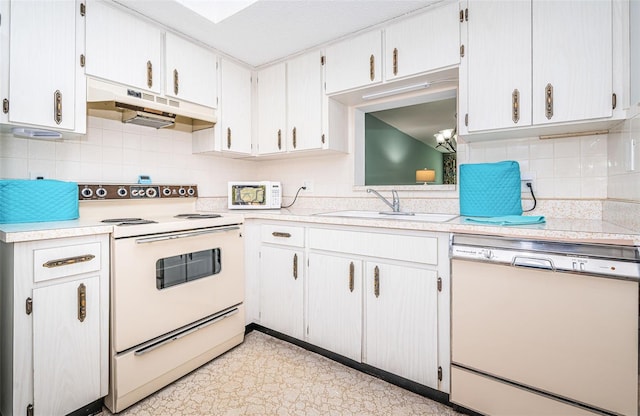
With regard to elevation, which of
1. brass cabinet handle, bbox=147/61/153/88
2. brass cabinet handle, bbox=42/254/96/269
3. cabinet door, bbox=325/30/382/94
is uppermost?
cabinet door, bbox=325/30/382/94

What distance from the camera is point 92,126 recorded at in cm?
202

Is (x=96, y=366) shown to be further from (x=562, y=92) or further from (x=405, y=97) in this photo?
(x=562, y=92)

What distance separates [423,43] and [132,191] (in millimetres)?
2205

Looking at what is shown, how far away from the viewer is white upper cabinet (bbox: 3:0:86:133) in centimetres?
151

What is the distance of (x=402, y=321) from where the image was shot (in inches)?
66.3

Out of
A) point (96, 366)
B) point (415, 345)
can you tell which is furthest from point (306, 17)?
point (96, 366)

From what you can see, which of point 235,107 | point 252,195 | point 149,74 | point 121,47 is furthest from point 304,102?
point 121,47

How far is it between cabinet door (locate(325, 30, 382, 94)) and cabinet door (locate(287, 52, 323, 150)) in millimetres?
118

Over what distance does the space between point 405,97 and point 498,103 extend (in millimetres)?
784

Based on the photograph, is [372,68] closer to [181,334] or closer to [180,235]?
[180,235]

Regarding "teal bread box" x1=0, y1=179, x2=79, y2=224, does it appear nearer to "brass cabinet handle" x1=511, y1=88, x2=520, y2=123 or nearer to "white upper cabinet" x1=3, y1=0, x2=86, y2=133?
"white upper cabinet" x1=3, y1=0, x2=86, y2=133

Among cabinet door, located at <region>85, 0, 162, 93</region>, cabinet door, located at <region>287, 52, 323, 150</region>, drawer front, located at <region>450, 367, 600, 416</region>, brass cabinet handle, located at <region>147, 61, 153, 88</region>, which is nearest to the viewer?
drawer front, located at <region>450, 367, 600, 416</region>

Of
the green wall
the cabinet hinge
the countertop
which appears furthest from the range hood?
the green wall

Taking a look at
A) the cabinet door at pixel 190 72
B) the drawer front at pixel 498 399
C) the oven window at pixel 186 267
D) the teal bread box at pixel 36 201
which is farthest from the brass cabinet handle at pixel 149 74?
the drawer front at pixel 498 399
